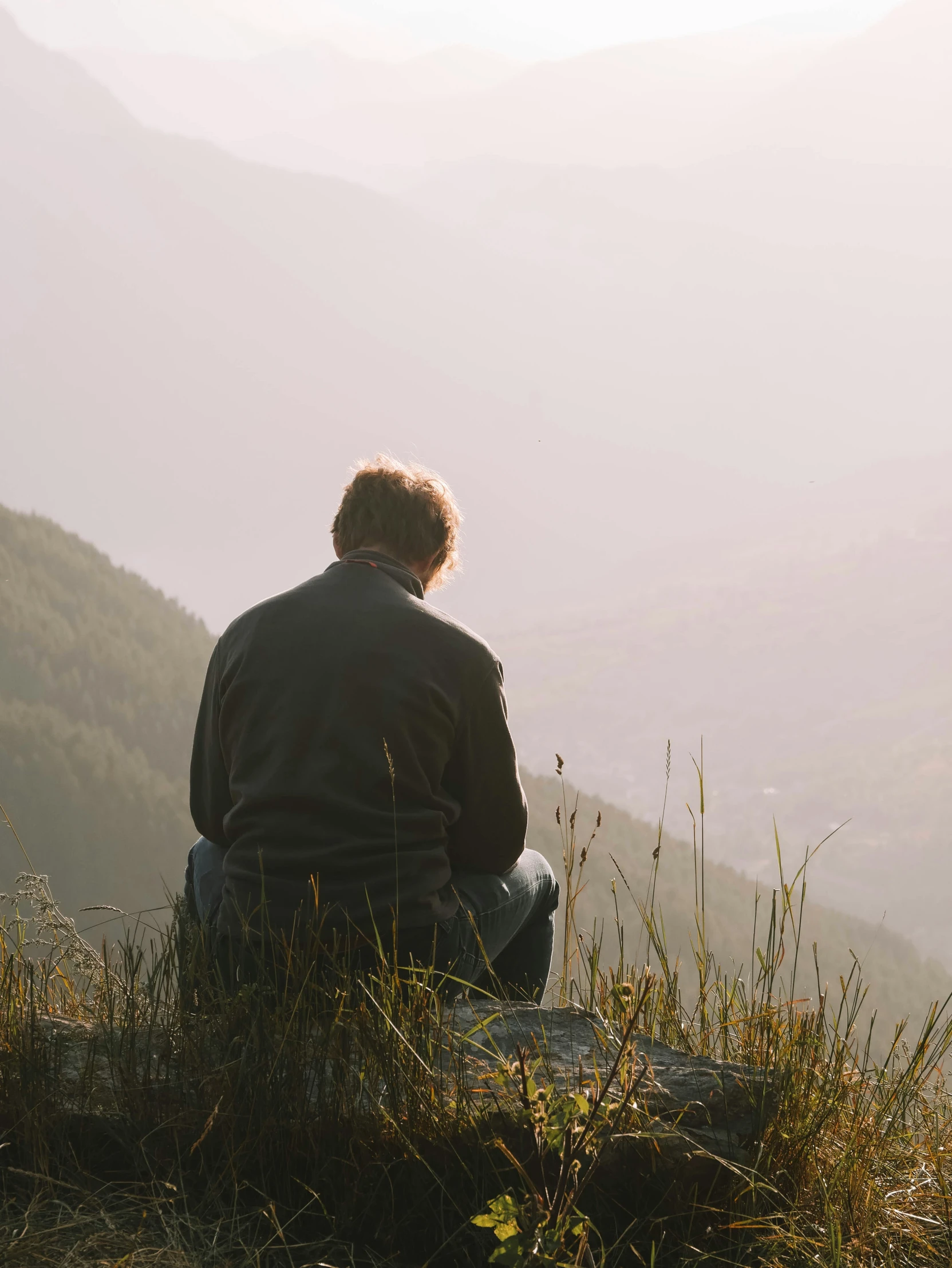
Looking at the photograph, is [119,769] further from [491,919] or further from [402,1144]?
[402,1144]

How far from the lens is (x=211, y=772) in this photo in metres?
2.07

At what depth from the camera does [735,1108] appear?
143 cm

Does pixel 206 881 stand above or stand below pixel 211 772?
below

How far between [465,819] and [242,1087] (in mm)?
714

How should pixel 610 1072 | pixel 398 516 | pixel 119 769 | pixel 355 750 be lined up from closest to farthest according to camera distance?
pixel 610 1072
pixel 355 750
pixel 398 516
pixel 119 769

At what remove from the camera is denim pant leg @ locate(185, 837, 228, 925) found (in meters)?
2.06

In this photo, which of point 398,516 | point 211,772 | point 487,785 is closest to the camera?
point 487,785

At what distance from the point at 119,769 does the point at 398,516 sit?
39.8m

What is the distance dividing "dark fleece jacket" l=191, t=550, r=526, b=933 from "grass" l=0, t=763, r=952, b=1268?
0.20 metres

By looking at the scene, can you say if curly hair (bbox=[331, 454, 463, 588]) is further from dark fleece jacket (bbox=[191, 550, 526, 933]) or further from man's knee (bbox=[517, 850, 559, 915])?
man's knee (bbox=[517, 850, 559, 915])

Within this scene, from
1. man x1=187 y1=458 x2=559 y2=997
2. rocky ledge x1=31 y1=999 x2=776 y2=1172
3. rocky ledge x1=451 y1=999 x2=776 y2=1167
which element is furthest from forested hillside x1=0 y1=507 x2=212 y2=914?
rocky ledge x1=451 y1=999 x2=776 y2=1167

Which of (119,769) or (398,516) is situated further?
(119,769)

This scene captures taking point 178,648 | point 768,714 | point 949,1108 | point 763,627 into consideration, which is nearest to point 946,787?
point 768,714

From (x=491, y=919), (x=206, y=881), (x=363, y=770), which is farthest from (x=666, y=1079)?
(x=206, y=881)
